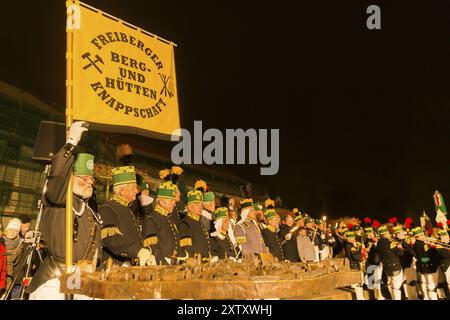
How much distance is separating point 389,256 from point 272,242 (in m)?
4.10

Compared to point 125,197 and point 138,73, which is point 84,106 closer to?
point 138,73

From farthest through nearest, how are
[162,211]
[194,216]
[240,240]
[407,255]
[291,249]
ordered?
[407,255] → [291,249] → [240,240] → [194,216] → [162,211]

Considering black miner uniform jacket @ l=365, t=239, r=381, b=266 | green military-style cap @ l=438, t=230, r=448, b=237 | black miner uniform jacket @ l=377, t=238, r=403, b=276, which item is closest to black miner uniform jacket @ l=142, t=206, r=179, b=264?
black miner uniform jacket @ l=377, t=238, r=403, b=276

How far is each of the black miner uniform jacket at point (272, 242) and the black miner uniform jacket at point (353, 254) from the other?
4357mm

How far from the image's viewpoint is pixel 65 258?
4074 mm

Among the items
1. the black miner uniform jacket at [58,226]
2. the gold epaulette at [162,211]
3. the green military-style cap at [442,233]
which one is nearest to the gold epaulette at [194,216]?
the gold epaulette at [162,211]

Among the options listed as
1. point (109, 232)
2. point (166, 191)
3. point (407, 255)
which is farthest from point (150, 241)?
point (407, 255)

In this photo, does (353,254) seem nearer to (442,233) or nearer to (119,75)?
(442,233)

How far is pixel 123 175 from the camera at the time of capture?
573cm

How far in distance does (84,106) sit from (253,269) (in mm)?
2615
